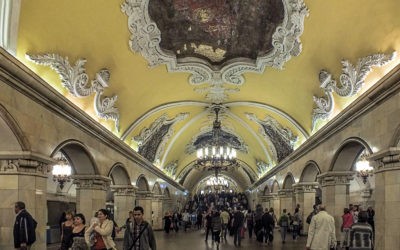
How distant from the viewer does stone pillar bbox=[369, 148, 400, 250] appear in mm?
8820

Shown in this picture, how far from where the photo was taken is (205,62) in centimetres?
1498

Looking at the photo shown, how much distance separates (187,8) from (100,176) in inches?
211

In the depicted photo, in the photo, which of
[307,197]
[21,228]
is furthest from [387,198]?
[307,197]

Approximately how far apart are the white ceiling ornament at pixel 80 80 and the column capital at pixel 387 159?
6.68m

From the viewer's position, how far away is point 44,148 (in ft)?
31.7

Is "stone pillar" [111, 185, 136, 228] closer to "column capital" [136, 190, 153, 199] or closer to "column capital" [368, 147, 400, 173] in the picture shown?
"column capital" [136, 190, 153, 199]

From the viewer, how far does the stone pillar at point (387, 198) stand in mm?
8820

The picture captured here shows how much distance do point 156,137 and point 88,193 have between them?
25.8 feet

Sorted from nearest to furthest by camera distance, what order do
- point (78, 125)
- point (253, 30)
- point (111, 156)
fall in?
point (78, 125) < point (253, 30) < point (111, 156)

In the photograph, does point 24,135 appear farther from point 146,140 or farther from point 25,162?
point 146,140

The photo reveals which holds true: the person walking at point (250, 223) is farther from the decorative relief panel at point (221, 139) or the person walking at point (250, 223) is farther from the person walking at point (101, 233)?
the person walking at point (101, 233)

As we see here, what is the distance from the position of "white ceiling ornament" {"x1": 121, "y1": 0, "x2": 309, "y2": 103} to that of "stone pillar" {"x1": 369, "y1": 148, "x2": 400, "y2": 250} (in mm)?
3765

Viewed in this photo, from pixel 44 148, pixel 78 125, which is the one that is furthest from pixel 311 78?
pixel 44 148

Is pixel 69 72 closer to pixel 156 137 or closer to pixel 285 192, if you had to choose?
pixel 156 137
